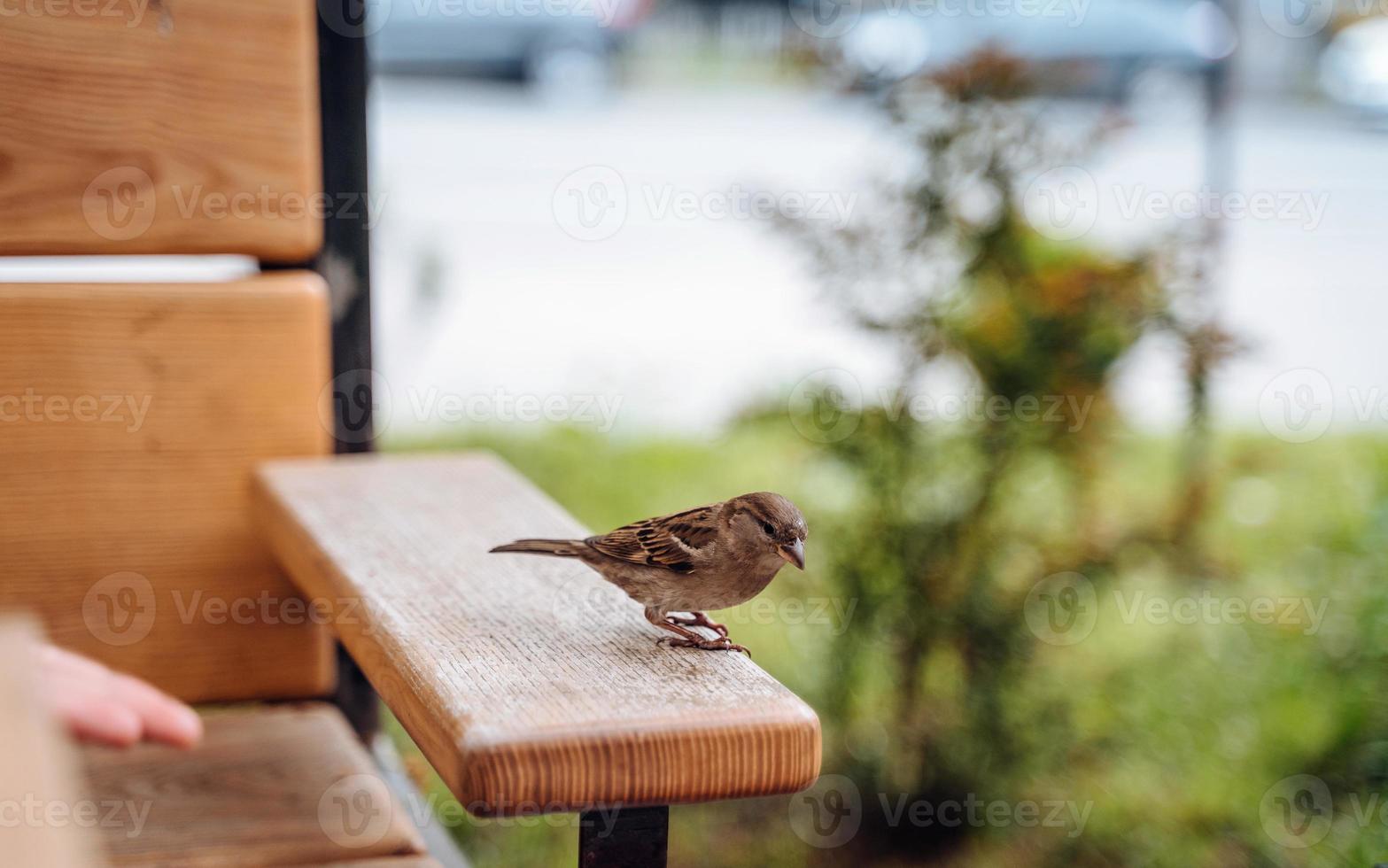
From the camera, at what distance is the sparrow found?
56.4 inches

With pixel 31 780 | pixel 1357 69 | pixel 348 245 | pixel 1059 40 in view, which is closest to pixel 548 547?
pixel 31 780

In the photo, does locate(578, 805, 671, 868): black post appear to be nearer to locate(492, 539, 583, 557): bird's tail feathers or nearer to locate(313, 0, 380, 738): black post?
locate(492, 539, 583, 557): bird's tail feathers

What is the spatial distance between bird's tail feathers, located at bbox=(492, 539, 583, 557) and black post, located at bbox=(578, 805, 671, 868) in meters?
0.45

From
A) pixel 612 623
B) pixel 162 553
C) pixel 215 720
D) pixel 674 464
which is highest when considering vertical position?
pixel 612 623

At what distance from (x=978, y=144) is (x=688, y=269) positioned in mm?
5104

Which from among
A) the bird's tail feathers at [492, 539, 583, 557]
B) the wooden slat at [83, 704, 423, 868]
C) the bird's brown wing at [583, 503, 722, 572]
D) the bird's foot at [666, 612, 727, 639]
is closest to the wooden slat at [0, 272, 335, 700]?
the wooden slat at [83, 704, 423, 868]

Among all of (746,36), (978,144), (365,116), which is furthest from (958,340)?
(746,36)

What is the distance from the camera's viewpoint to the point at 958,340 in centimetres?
335

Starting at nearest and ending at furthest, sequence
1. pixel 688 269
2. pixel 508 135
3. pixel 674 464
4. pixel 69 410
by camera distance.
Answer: pixel 69 410, pixel 674 464, pixel 688 269, pixel 508 135

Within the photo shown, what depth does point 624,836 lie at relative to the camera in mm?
1210

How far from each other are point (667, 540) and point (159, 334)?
1.05 metres

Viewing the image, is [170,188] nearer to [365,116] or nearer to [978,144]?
[365,116]

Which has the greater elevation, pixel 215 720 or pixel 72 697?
pixel 72 697

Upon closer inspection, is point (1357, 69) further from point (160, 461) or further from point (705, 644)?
point (705, 644)
